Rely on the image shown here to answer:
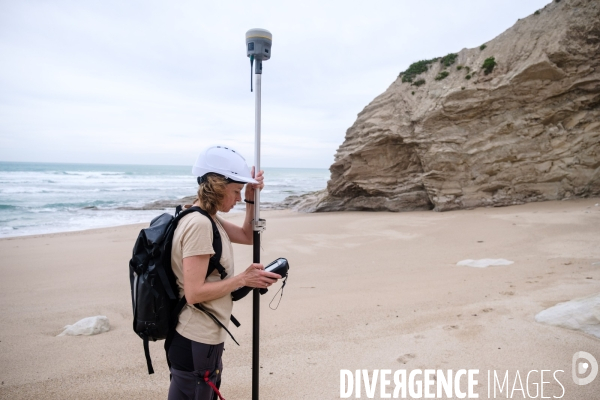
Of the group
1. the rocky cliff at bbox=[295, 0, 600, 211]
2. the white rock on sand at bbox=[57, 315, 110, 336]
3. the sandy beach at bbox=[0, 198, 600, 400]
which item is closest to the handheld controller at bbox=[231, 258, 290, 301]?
the sandy beach at bbox=[0, 198, 600, 400]

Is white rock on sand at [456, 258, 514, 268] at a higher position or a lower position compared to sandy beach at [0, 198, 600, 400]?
higher

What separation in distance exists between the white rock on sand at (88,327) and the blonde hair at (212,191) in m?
3.36

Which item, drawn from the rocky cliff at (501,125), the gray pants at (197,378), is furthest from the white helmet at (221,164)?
the rocky cliff at (501,125)

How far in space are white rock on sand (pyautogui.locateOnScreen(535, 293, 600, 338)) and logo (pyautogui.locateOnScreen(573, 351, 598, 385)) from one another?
1.26ft

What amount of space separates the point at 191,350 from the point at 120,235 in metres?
12.9

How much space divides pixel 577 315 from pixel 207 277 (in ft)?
12.6

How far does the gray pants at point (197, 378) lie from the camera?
2.19 metres

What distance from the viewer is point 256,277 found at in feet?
7.43

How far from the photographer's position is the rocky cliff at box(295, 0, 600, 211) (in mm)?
12172

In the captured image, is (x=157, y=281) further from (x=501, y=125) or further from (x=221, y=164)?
(x=501, y=125)

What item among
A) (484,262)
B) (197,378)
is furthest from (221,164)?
(484,262)

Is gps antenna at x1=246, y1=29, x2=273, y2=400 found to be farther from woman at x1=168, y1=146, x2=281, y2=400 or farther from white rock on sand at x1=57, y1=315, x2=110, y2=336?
white rock on sand at x1=57, y1=315, x2=110, y2=336

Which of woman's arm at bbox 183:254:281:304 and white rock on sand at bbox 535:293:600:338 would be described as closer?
woman's arm at bbox 183:254:281:304

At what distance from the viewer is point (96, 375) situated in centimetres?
362
